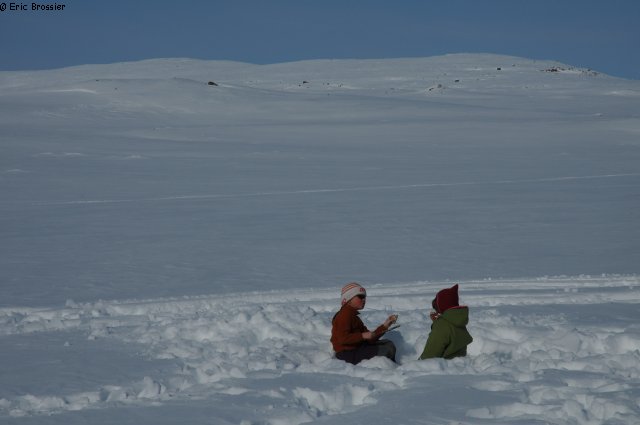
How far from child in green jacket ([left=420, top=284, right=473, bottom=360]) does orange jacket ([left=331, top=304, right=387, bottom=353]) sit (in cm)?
38

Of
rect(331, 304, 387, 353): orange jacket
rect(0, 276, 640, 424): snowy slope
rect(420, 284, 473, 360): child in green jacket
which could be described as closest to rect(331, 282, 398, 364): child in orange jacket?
rect(331, 304, 387, 353): orange jacket

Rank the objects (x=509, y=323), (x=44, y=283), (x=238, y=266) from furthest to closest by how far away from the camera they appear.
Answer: (x=238, y=266) < (x=44, y=283) < (x=509, y=323)

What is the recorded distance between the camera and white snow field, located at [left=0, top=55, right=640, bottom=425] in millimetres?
5031

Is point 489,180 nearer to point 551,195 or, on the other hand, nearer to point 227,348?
point 551,195

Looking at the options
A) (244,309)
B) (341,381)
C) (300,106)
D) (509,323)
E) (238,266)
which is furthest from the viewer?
(300,106)

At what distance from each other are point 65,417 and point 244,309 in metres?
2.99

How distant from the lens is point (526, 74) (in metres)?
51.8

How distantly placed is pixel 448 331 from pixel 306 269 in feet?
12.9

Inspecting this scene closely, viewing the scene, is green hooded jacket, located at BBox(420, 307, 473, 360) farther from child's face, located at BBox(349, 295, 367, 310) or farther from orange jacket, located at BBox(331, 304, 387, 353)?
child's face, located at BBox(349, 295, 367, 310)

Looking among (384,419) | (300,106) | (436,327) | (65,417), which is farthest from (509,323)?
(300,106)

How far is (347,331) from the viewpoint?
241 inches

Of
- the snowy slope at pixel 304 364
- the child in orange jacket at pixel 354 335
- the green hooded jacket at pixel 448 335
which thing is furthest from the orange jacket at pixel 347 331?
the green hooded jacket at pixel 448 335

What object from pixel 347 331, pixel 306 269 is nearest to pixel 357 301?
pixel 347 331

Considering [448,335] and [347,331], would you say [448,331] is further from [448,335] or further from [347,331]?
[347,331]
